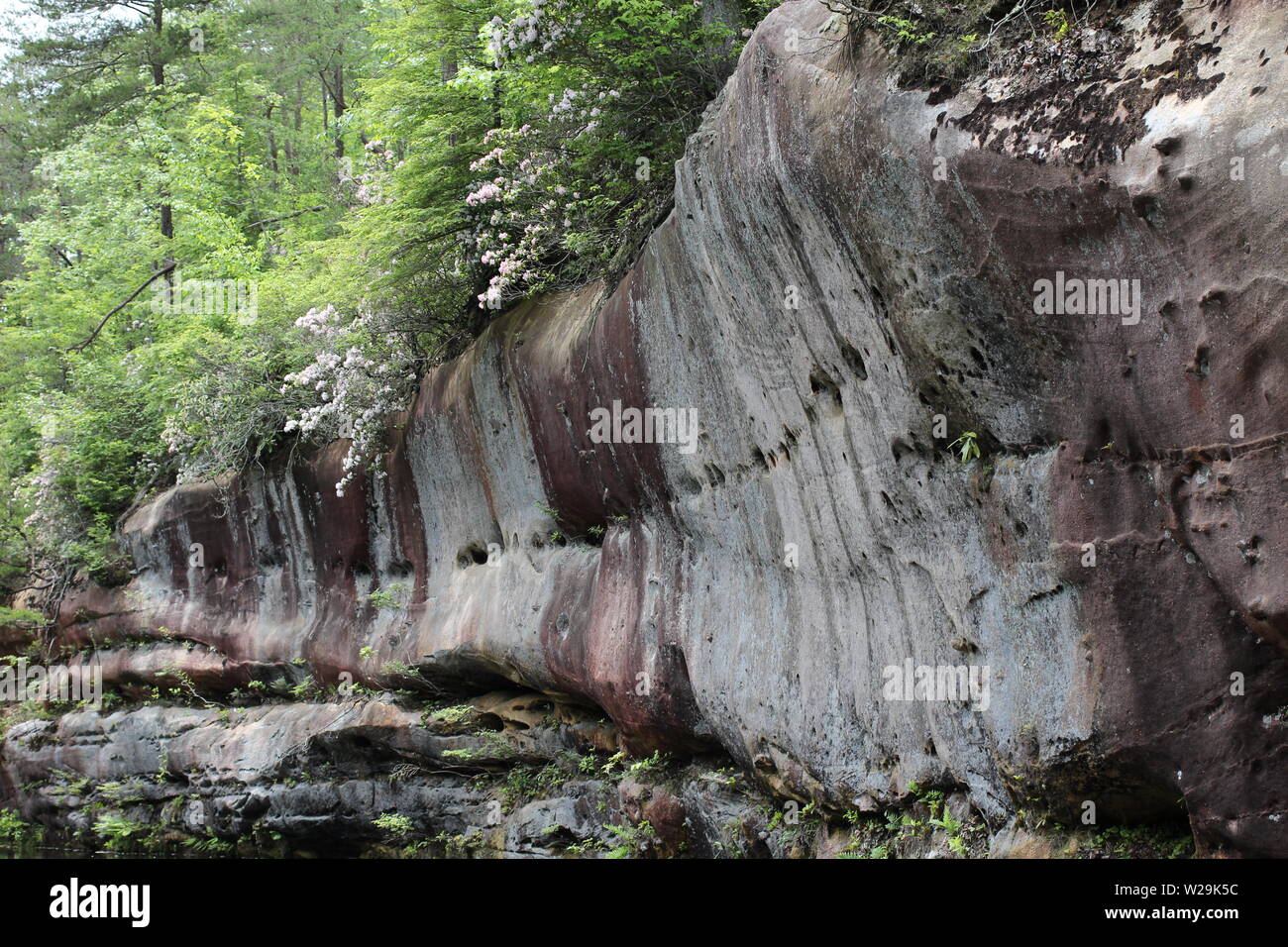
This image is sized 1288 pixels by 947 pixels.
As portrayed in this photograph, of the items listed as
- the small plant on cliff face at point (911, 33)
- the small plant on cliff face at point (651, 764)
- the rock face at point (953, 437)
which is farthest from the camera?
the small plant on cliff face at point (651, 764)

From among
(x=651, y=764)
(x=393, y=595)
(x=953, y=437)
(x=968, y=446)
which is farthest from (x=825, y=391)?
(x=393, y=595)

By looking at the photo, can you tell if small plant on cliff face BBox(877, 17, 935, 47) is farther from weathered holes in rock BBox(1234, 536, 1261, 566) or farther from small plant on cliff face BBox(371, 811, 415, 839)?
small plant on cliff face BBox(371, 811, 415, 839)

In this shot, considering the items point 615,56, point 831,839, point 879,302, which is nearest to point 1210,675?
point 879,302

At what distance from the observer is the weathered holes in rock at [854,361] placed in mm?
7414

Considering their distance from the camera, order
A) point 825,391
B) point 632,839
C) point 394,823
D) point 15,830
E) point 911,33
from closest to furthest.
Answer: point 911,33, point 825,391, point 632,839, point 394,823, point 15,830

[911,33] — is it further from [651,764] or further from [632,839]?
[632,839]

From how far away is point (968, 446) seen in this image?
258 inches

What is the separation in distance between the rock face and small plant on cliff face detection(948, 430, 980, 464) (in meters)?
0.05

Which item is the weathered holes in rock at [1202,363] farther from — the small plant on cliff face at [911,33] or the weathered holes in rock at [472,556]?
the weathered holes in rock at [472,556]

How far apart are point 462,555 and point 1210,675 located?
9831 mm

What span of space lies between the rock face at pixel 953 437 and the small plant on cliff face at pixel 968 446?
0.05m

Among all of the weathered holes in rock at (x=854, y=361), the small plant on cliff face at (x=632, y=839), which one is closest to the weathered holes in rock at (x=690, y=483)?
the weathered holes in rock at (x=854, y=361)

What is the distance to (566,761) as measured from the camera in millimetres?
11953

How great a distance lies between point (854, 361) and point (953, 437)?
3.30 feet
